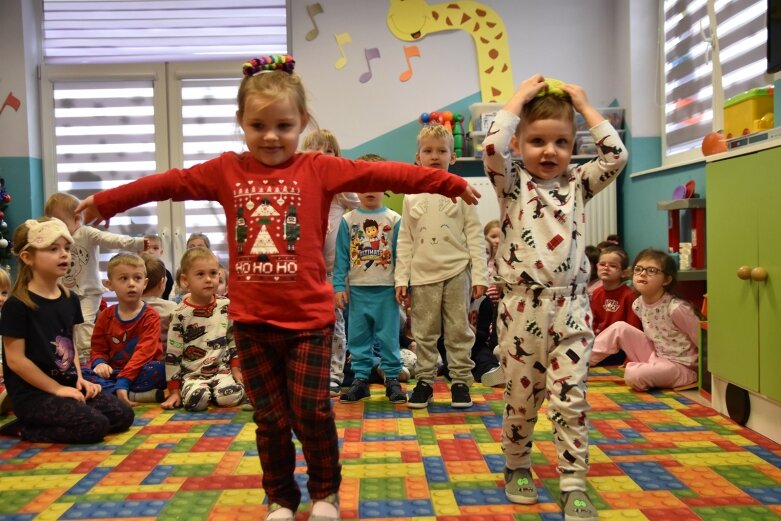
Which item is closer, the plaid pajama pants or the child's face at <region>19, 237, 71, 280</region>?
the plaid pajama pants

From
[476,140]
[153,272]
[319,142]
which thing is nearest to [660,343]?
[319,142]

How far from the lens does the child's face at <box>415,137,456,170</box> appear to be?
9.02 feet

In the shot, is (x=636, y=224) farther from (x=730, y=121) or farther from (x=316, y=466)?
(x=316, y=466)

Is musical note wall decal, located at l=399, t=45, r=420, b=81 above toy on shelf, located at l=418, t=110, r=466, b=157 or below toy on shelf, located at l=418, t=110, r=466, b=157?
above

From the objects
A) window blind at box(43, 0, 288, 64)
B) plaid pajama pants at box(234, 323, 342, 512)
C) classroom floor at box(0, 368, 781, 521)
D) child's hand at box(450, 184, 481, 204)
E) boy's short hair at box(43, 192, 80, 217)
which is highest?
window blind at box(43, 0, 288, 64)

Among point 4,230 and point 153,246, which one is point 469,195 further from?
point 4,230

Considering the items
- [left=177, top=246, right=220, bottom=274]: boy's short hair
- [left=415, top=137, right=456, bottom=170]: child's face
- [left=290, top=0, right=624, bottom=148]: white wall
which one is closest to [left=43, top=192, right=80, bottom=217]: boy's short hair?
[left=177, top=246, right=220, bottom=274]: boy's short hair

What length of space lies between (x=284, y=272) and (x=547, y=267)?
65 cm

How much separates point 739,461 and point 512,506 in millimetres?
802

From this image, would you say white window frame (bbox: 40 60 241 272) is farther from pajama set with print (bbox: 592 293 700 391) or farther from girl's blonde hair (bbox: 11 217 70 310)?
pajama set with print (bbox: 592 293 700 391)

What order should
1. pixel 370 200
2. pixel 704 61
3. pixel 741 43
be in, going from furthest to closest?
1. pixel 704 61
2. pixel 741 43
3. pixel 370 200

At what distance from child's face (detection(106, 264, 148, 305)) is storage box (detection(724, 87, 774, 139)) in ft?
8.78

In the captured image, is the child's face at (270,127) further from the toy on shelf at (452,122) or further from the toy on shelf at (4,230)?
the toy on shelf at (4,230)

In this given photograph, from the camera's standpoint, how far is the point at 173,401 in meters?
2.90
